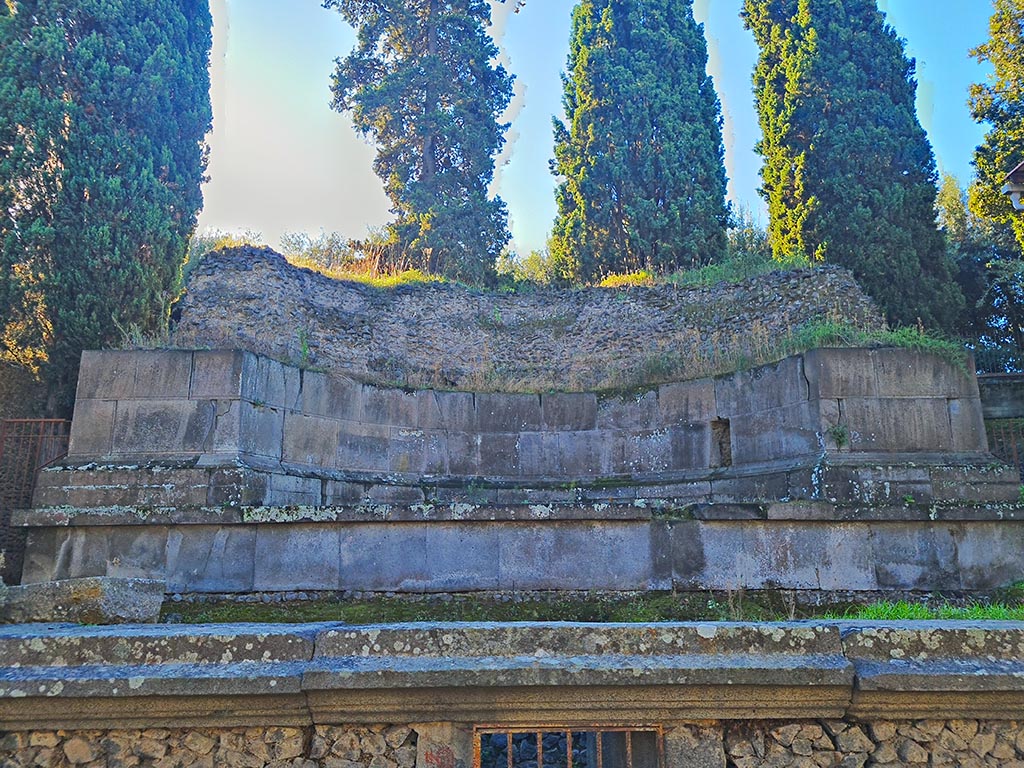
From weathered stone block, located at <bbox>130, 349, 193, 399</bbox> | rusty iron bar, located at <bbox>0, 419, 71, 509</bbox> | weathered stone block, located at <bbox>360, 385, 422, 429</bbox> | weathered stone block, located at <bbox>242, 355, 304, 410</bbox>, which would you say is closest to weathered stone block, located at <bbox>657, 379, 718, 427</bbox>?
weathered stone block, located at <bbox>360, 385, 422, 429</bbox>

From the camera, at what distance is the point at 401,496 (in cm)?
1176

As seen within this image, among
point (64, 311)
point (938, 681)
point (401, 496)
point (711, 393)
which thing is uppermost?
point (64, 311)

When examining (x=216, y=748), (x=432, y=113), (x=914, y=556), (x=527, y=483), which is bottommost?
(x=216, y=748)

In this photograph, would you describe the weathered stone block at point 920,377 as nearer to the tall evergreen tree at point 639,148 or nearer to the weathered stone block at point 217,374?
the weathered stone block at point 217,374

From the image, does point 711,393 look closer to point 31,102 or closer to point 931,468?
point 931,468

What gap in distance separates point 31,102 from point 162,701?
41.6 feet

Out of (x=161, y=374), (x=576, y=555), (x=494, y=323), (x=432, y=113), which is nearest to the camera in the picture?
(x=576, y=555)

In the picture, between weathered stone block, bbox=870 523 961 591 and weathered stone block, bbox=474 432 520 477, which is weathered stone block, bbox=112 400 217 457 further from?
weathered stone block, bbox=870 523 961 591

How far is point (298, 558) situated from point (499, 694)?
562cm

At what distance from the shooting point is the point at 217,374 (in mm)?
10383

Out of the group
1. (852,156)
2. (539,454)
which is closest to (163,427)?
(539,454)

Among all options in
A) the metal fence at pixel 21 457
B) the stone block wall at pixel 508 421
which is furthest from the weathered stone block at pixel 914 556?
the metal fence at pixel 21 457

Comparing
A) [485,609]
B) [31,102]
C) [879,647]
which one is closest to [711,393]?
[485,609]

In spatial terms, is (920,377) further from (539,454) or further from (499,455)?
(499,455)
